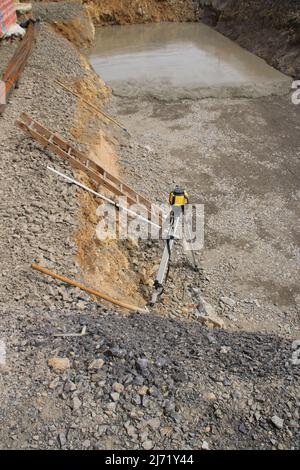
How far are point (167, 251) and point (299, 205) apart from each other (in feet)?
18.9

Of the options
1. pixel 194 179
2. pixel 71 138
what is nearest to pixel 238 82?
pixel 194 179

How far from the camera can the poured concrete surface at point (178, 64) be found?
19328mm

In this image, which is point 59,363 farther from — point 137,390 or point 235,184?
point 235,184

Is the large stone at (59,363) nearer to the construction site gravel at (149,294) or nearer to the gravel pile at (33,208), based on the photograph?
the construction site gravel at (149,294)

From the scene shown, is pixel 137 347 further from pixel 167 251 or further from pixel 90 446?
pixel 167 251

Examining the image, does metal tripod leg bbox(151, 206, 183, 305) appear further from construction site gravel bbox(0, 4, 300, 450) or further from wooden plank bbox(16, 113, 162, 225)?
wooden plank bbox(16, 113, 162, 225)

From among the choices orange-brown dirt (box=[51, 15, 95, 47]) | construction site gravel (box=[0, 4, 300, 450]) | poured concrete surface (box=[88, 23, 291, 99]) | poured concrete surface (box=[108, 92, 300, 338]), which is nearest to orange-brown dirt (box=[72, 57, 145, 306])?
construction site gravel (box=[0, 4, 300, 450])

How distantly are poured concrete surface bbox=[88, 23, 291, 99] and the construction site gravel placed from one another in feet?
10.4

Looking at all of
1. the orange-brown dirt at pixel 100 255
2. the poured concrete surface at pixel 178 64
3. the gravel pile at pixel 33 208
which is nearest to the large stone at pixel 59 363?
the gravel pile at pixel 33 208

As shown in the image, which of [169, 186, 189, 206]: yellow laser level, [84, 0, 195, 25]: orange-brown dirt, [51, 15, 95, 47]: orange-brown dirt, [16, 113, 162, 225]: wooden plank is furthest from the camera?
[84, 0, 195, 25]: orange-brown dirt

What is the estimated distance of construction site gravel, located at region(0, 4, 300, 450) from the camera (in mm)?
4770

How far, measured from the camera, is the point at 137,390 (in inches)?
199

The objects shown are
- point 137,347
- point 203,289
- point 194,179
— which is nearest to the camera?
point 137,347

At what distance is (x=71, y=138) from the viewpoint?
11320 mm
